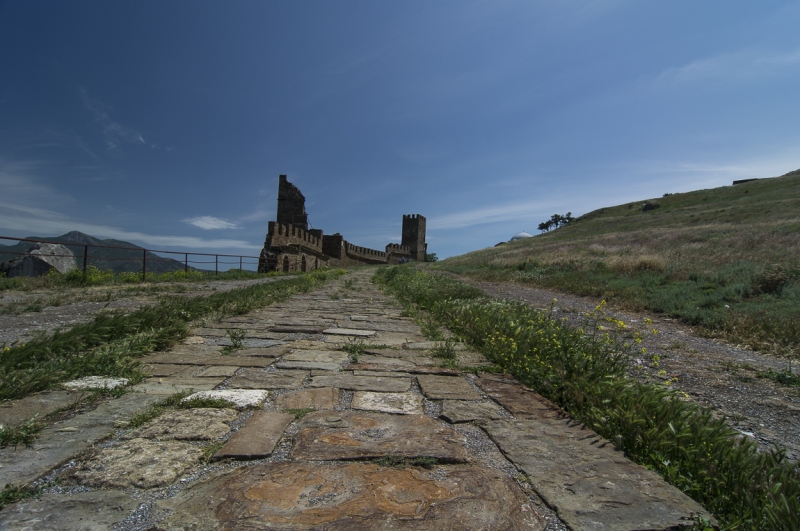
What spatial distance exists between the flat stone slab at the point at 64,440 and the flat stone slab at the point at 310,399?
0.69m

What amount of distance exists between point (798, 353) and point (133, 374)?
602 centimetres

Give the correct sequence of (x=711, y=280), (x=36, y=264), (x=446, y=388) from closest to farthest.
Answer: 1. (x=446, y=388)
2. (x=711, y=280)
3. (x=36, y=264)

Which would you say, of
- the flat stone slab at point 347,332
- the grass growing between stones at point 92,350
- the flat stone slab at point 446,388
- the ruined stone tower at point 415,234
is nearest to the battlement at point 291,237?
the grass growing between stones at point 92,350

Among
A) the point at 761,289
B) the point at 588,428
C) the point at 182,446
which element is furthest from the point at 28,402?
the point at 761,289

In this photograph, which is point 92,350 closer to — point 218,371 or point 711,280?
point 218,371

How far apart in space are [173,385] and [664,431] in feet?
8.93

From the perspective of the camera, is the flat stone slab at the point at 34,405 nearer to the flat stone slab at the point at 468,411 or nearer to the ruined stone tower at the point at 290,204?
the flat stone slab at the point at 468,411

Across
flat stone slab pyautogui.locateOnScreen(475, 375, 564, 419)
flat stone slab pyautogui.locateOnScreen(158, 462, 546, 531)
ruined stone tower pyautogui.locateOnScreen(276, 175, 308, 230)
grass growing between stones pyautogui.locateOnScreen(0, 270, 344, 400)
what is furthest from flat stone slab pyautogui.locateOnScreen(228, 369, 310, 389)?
ruined stone tower pyautogui.locateOnScreen(276, 175, 308, 230)

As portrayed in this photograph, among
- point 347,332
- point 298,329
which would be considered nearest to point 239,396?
point 347,332

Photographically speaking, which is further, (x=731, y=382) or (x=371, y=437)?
(x=731, y=382)

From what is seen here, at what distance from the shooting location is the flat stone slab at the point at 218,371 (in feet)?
9.61

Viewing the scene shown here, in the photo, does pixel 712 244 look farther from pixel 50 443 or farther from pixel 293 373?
pixel 50 443

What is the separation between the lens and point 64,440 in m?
1.77

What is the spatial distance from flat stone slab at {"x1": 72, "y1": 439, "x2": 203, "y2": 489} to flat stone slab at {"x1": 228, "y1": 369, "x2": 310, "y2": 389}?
3.04ft
